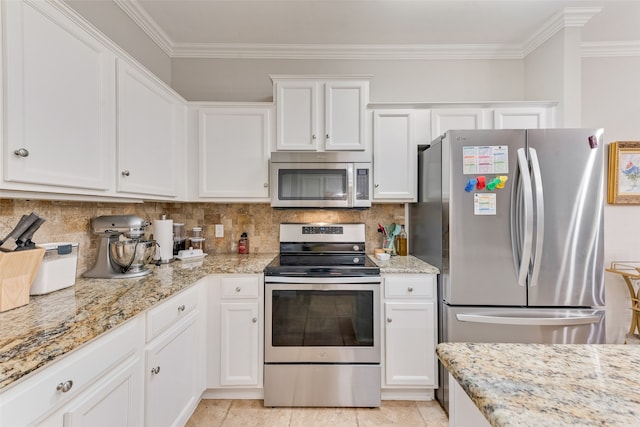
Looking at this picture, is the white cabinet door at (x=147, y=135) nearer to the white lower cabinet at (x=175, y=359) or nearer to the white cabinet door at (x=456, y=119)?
the white lower cabinet at (x=175, y=359)

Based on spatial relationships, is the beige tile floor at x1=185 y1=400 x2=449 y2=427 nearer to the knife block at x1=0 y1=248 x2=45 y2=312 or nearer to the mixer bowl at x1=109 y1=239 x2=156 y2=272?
the mixer bowl at x1=109 y1=239 x2=156 y2=272

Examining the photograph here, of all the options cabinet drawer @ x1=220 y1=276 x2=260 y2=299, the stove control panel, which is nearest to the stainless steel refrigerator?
the stove control panel

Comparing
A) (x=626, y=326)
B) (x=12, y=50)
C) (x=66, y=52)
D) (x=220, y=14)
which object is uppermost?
(x=220, y=14)

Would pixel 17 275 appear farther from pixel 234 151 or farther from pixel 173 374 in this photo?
pixel 234 151

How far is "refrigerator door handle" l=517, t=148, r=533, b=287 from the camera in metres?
1.71

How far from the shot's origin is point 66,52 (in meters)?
1.22

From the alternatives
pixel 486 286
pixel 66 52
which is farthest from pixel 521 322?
pixel 66 52

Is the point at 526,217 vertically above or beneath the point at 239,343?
above

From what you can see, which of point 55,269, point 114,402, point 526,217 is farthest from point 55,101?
point 526,217

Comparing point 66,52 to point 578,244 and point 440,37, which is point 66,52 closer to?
point 440,37

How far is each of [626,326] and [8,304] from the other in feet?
13.4

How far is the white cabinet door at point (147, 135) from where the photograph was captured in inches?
61.6

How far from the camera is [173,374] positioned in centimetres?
153

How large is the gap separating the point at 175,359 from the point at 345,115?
1.98 meters
